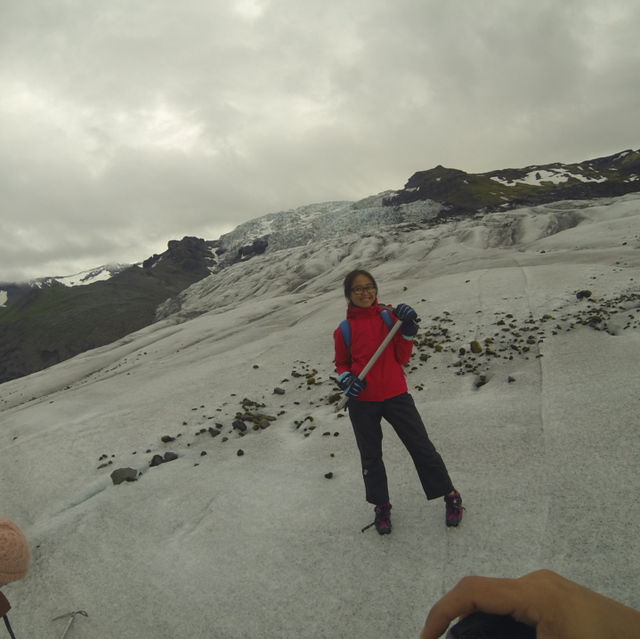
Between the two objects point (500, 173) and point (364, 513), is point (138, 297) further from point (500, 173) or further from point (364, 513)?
point (364, 513)

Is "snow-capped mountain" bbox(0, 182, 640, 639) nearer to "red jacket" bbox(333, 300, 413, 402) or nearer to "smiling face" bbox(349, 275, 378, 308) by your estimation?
"red jacket" bbox(333, 300, 413, 402)

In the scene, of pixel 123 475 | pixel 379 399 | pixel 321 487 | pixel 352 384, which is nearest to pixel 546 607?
pixel 352 384

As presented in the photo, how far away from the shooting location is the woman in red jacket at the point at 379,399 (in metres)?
5.29

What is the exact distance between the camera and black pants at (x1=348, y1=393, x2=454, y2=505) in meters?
5.29

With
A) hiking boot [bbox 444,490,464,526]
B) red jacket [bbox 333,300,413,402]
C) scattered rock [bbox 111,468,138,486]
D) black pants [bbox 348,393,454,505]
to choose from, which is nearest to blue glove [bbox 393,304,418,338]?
red jacket [bbox 333,300,413,402]

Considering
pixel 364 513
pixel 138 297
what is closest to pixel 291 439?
pixel 364 513

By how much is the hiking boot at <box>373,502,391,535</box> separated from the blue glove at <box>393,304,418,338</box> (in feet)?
7.79

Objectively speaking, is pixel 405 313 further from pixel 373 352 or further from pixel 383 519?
pixel 383 519

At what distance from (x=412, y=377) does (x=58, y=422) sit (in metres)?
11.2

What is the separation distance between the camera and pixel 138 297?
5527 inches

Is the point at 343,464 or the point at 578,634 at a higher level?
the point at 578,634

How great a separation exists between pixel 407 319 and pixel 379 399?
1.16 meters

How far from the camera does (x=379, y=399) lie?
17.8 feet

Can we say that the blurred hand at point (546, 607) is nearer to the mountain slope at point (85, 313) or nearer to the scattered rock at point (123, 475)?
the scattered rock at point (123, 475)
